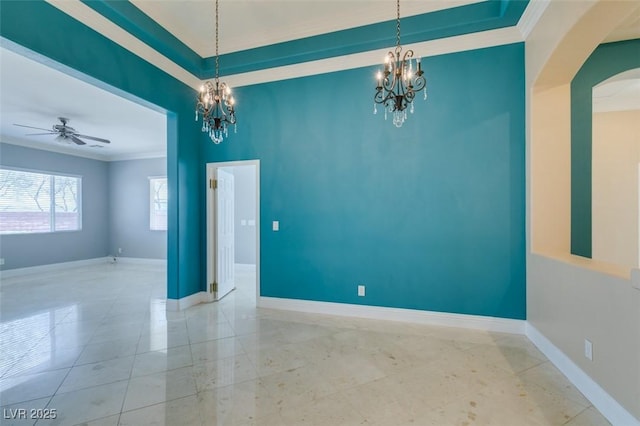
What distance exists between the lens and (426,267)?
11.0 feet

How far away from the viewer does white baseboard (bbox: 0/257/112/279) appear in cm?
604

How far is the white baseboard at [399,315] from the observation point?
3115 millimetres

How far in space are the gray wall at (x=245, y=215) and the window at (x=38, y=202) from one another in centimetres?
451

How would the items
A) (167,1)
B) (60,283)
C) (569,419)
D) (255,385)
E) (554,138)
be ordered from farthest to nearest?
(60,283), (167,1), (554,138), (255,385), (569,419)

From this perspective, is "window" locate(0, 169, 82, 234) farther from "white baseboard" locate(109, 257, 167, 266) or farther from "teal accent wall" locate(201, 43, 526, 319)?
"teal accent wall" locate(201, 43, 526, 319)

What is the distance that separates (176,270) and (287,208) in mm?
1822

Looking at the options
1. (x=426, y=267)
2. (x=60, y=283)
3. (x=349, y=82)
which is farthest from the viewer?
(x=60, y=283)

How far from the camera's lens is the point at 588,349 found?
79.0 inches

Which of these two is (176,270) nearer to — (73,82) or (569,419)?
(73,82)

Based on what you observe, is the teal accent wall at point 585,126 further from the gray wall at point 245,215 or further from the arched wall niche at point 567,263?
the gray wall at point 245,215

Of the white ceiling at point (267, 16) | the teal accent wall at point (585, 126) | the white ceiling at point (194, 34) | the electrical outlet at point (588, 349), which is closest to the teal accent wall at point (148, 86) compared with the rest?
the white ceiling at point (194, 34)

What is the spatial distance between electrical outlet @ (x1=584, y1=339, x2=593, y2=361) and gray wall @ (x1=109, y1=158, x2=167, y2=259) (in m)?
8.50

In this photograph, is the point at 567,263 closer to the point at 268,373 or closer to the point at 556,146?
the point at 556,146

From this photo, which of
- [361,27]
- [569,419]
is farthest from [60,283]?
[569,419]
